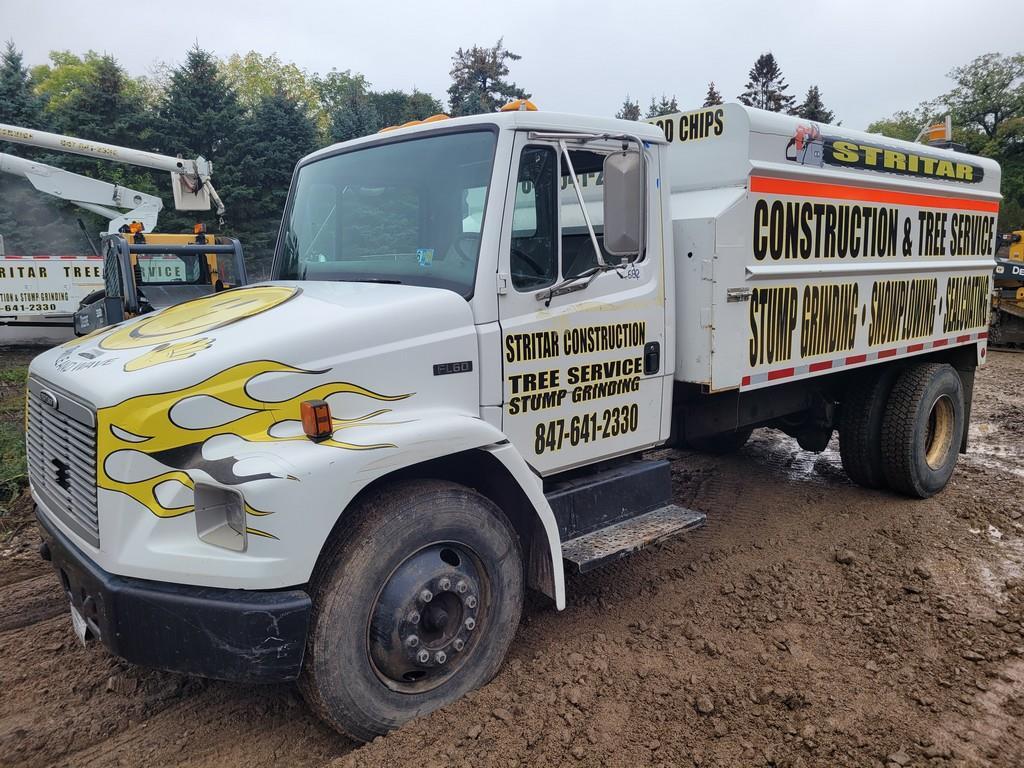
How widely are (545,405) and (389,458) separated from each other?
3.10 ft

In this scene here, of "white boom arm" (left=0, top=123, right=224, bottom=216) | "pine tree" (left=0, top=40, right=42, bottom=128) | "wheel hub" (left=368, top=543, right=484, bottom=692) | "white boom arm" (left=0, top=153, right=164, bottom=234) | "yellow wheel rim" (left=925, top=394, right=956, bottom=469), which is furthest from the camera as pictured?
"pine tree" (left=0, top=40, right=42, bottom=128)

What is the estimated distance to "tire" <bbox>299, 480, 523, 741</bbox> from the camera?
273 cm

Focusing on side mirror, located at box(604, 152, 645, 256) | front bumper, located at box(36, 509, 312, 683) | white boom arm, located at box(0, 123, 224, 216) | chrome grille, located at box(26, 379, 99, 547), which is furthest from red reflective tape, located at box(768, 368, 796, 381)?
white boom arm, located at box(0, 123, 224, 216)

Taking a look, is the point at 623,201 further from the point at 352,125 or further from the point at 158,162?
the point at 352,125

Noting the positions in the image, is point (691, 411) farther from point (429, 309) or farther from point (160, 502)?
point (160, 502)

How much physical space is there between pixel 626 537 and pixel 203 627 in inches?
80.8

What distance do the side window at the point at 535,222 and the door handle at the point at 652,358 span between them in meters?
0.75

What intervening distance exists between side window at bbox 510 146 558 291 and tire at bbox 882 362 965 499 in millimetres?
3702

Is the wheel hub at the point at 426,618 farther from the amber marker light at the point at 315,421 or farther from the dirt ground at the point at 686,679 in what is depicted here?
the amber marker light at the point at 315,421

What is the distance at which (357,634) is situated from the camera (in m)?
2.76

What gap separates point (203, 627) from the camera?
252cm

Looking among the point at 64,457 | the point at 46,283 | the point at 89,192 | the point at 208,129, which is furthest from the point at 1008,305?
the point at 208,129

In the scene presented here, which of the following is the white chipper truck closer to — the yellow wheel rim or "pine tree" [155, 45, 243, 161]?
the yellow wheel rim

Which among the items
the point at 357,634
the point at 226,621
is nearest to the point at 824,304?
the point at 357,634
